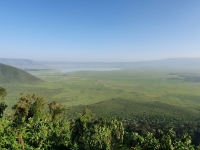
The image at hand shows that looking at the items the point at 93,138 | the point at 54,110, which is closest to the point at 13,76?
the point at 54,110

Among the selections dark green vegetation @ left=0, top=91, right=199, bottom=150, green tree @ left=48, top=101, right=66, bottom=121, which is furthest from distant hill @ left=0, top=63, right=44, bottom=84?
dark green vegetation @ left=0, top=91, right=199, bottom=150

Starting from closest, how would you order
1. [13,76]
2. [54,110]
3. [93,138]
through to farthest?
[93,138] < [54,110] < [13,76]

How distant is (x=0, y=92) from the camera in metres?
40.3

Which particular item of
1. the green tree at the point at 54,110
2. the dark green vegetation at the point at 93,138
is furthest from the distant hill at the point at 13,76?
the dark green vegetation at the point at 93,138

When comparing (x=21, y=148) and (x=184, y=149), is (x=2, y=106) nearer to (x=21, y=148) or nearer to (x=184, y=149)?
(x=21, y=148)

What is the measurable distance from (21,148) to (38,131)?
3439 millimetres

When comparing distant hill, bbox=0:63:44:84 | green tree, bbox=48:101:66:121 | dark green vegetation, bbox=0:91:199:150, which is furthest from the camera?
distant hill, bbox=0:63:44:84

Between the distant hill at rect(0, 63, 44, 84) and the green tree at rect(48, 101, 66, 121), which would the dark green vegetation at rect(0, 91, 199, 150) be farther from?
the distant hill at rect(0, 63, 44, 84)

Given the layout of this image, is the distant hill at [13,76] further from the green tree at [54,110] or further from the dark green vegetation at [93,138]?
the dark green vegetation at [93,138]

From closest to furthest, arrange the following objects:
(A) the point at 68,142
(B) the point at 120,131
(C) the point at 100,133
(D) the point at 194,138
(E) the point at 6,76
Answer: (C) the point at 100,133, (B) the point at 120,131, (A) the point at 68,142, (D) the point at 194,138, (E) the point at 6,76

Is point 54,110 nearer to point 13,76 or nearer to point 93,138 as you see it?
point 93,138

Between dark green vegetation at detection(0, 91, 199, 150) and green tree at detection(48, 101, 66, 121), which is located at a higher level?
dark green vegetation at detection(0, 91, 199, 150)

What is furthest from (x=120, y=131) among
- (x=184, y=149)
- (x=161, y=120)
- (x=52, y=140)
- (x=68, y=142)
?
(x=161, y=120)

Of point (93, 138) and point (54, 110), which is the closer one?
point (93, 138)
